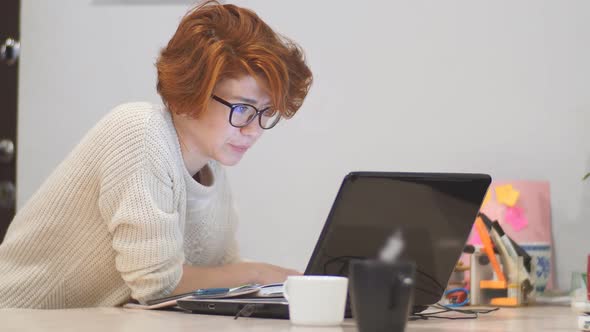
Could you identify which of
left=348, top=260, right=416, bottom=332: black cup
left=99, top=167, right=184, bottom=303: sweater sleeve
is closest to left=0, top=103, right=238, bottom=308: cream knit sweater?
left=99, top=167, right=184, bottom=303: sweater sleeve

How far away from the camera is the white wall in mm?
2285

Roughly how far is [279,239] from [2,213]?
911 millimetres

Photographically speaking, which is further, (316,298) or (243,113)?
(243,113)

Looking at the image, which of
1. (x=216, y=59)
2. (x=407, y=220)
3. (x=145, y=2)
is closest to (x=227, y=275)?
(x=216, y=59)

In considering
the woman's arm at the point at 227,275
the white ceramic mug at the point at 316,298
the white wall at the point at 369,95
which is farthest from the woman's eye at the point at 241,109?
the white wall at the point at 369,95

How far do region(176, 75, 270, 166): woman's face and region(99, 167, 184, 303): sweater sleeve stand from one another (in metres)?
0.17

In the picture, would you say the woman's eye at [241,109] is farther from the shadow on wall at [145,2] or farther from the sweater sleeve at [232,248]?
the shadow on wall at [145,2]

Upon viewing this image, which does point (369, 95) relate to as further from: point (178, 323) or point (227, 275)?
point (178, 323)

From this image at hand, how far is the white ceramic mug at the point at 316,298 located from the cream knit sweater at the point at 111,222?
1.53 feet

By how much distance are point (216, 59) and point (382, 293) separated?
90 cm

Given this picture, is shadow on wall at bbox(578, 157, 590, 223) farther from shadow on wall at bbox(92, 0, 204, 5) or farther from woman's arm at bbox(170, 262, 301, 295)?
shadow on wall at bbox(92, 0, 204, 5)

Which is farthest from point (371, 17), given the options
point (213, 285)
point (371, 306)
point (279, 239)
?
point (371, 306)

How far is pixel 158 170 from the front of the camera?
5.34 ft

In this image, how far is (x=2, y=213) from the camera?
9.01ft
